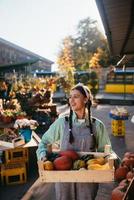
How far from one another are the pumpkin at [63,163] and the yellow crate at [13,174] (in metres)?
3.36

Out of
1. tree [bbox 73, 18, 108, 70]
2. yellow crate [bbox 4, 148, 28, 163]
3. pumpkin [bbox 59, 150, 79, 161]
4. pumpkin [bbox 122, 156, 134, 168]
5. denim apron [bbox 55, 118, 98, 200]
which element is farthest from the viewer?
tree [bbox 73, 18, 108, 70]

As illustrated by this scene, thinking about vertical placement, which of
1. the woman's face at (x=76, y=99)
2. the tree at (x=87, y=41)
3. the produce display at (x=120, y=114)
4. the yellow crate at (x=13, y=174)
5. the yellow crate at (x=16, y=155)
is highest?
the tree at (x=87, y=41)

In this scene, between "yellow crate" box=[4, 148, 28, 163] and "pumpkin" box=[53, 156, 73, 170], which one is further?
"yellow crate" box=[4, 148, 28, 163]

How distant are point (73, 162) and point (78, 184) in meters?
0.26

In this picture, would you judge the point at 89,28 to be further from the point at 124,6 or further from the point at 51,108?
the point at 124,6

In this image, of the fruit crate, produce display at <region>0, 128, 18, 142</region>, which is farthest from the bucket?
the fruit crate

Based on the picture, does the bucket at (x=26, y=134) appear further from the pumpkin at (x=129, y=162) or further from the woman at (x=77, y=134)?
the woman at (x=77, y=134)

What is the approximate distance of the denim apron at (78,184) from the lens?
10.1 feet

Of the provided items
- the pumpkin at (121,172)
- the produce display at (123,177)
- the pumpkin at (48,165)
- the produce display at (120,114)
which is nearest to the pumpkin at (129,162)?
the produce display at (123,177)

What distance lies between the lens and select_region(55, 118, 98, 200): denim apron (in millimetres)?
3090

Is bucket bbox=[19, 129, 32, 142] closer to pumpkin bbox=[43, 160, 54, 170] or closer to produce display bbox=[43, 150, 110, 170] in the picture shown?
produce display bbox=[43, 150, 110, 170]

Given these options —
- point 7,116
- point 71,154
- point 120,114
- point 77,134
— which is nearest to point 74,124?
point 77,134

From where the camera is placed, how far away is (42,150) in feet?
10.2

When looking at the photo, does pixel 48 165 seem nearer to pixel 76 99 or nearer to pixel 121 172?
pixel 76 99
